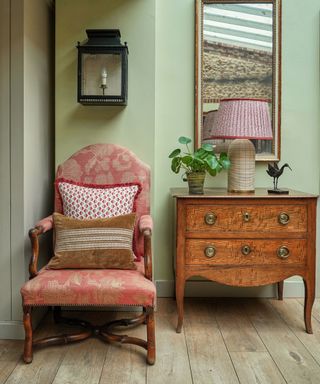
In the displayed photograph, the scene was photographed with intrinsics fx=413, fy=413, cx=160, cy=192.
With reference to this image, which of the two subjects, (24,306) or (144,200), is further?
(144,200)

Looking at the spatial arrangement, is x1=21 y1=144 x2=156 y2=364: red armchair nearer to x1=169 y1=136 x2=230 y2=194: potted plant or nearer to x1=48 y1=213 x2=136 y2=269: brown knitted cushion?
A: x1=48 y1=213 x2=136 y2=269: brown knitted cushion

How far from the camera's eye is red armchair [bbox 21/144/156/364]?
1.90m

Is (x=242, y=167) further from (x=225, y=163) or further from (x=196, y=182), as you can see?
(x=196, y=182)

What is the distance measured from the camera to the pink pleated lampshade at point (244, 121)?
7.76 feet

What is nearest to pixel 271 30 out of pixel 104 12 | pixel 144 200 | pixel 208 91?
pixel 208 91

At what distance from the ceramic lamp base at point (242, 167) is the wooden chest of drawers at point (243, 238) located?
7.9 inches

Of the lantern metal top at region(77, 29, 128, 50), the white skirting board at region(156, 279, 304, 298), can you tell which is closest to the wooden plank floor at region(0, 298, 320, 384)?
the white skirting board at region(156, 279, 304, 298)

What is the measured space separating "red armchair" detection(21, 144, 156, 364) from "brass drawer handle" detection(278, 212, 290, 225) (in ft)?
2.44

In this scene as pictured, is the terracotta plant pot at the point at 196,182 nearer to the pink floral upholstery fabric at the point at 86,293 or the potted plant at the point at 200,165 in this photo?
the potted plant at the point at 200,165

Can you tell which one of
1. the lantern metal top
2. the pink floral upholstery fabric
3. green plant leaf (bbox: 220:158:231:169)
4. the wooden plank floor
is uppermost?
the lantern metal top

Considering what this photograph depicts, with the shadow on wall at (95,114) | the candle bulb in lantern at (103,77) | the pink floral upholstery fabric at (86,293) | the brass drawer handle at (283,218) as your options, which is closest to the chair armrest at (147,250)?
the pink floral upholstery fabric at (86,293)

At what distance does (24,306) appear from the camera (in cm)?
192

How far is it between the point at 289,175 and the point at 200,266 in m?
1.05

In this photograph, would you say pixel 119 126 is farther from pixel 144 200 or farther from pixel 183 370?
pixel 183 370
